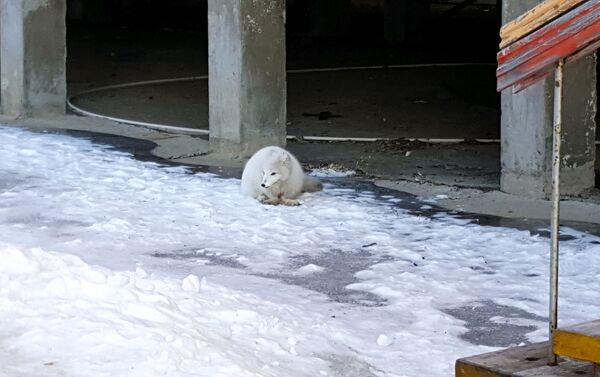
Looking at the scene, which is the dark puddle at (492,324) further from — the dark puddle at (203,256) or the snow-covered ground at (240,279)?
the dark puddle at (203,256)

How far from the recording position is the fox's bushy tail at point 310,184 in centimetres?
1059

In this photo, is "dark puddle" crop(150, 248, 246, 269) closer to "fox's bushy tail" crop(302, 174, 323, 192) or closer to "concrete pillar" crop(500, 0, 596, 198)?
"fox's bushy tail" crop(302, 174, 323, 192)

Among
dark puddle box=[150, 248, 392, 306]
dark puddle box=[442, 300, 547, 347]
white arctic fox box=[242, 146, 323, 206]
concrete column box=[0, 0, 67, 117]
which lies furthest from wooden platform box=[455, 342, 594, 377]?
concrete column box=[0, 0, 67, 117]

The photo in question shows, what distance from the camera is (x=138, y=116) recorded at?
53.2ft

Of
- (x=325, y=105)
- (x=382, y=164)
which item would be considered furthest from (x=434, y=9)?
(x=382, y=164)

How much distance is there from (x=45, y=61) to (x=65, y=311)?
10.4 metres

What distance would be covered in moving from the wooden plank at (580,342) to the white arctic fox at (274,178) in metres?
5.80

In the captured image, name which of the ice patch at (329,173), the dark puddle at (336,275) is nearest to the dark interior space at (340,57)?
the ice patch at (329,173)

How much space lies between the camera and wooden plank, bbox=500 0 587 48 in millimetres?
4191

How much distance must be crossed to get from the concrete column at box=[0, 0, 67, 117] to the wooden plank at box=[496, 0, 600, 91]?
11.9 m

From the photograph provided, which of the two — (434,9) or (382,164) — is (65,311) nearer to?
(382,164)

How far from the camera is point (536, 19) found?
426cm

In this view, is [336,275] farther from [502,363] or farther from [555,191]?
[555,191]

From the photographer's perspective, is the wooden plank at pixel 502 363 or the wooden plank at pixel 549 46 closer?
the wooden plank at pixel 549 46
